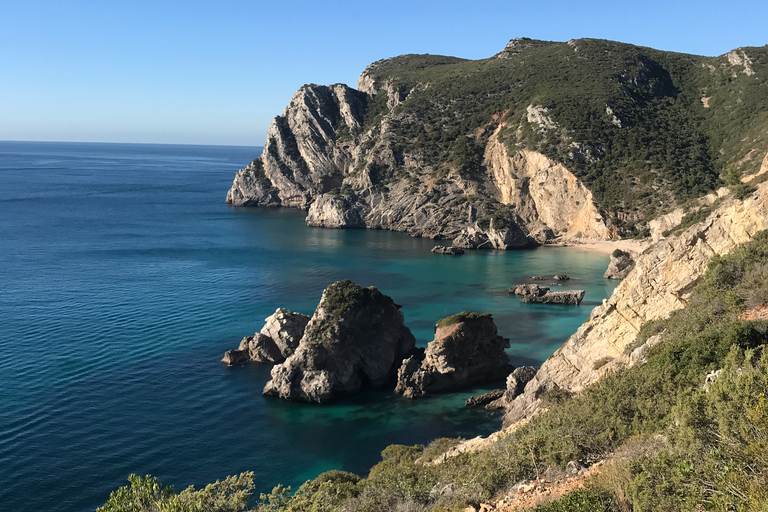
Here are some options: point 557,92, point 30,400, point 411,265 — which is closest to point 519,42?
point 557,92

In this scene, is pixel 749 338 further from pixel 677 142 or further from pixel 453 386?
pixel 677 142

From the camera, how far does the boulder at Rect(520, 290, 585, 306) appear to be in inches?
2275

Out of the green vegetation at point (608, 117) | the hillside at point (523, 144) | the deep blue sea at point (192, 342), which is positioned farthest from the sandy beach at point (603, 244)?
the green vegetation at point (608, 117)

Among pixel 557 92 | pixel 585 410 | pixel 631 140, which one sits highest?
pixel 557 92

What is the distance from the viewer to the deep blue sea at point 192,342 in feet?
96.5

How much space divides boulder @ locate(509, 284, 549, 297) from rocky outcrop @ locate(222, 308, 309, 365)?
26.2 m

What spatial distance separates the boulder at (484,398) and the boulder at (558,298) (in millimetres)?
23178

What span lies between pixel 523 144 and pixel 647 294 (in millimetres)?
76179

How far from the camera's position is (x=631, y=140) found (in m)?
93.9

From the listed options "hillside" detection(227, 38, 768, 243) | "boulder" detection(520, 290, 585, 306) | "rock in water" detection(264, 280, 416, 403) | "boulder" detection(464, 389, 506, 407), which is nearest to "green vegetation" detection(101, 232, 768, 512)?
"boulder" detection(464, 389, 506, 407)

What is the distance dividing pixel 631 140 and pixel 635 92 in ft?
60.3

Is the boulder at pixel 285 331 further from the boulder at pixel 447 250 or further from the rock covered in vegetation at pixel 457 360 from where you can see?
the boulder at pixel 447 250

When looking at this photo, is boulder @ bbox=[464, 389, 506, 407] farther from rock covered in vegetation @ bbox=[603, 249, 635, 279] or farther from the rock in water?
rock covered in vegetation @ bbox=[603, 249, 635, 279]

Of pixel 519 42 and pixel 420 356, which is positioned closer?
pixel 420 356
